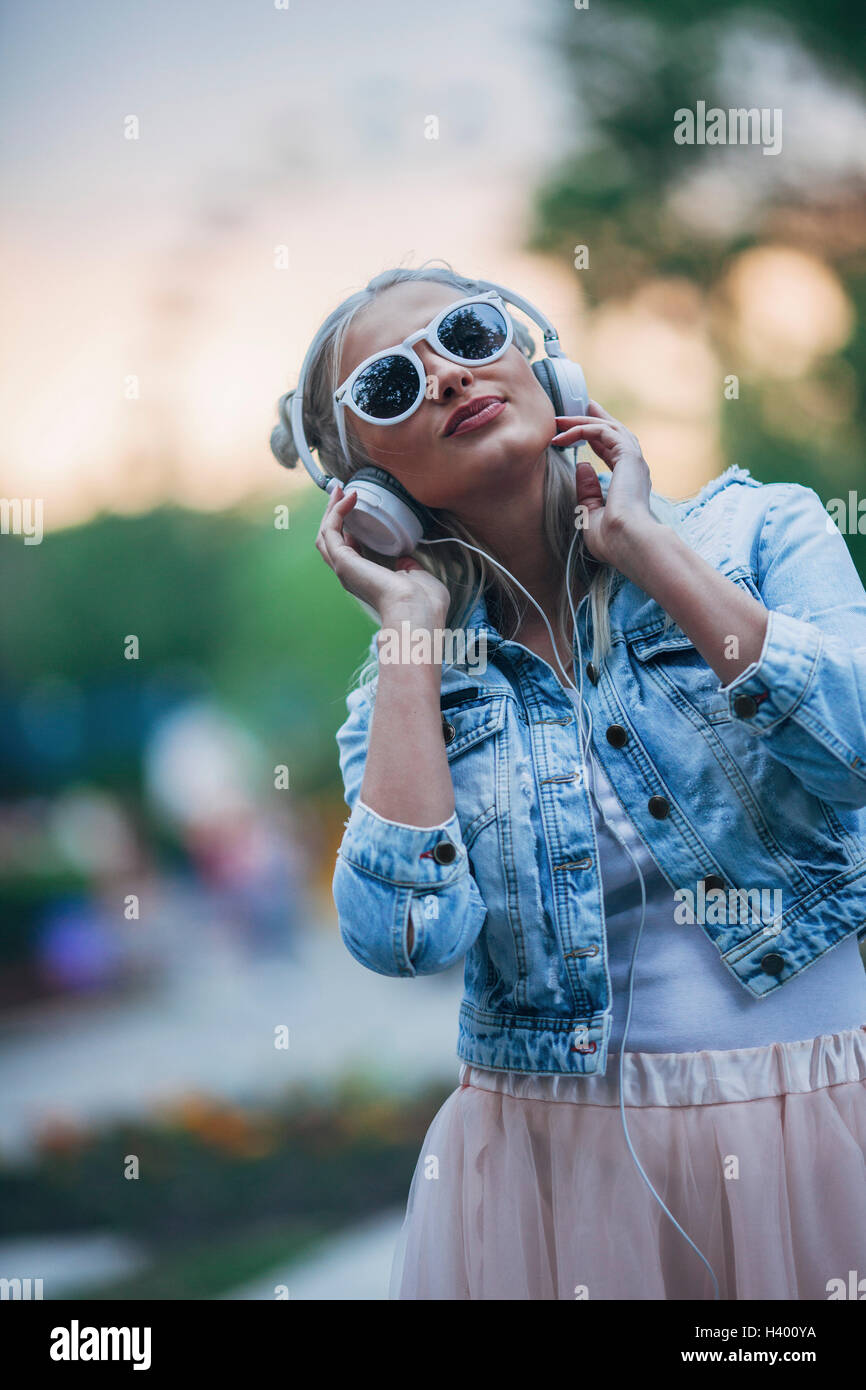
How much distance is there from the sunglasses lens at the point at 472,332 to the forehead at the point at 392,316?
0.12 ft

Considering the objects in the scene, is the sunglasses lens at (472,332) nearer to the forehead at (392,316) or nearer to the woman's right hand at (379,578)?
the forehead at (392,316)

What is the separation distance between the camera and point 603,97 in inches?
95.5

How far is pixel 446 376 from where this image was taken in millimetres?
1142

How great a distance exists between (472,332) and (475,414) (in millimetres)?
103

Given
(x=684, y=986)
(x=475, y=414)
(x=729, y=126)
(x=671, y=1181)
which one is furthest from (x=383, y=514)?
(x=729, y=126)

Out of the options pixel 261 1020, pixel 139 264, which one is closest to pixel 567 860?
pixel 261 1020

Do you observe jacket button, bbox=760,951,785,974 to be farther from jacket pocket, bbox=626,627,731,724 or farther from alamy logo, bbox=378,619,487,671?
alamy logo, bbox=378,619,487,671

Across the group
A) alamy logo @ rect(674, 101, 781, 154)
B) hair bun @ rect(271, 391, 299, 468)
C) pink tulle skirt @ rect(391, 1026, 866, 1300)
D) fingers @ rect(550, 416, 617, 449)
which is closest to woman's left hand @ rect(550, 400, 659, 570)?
fingers @ rect(550, 416, 617, 449)

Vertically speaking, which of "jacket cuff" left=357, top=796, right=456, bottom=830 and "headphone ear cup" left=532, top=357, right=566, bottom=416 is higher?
"headphone ear cup" left=532, top=357, right=566, bottom=416

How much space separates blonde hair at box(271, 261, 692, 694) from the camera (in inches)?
47.5

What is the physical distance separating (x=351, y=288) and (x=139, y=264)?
163 cm
